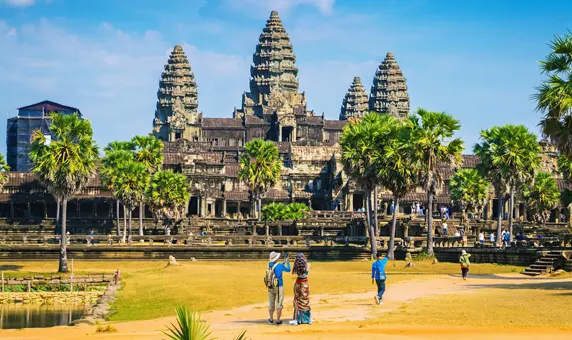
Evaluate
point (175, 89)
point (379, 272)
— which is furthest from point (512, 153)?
point (175, 89)

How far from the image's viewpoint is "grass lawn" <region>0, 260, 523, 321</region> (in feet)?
143

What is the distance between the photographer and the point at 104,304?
4475cm

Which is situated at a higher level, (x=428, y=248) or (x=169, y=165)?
(x=169, y=165)

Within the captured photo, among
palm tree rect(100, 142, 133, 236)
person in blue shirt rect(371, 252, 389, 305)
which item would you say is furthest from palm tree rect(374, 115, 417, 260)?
person in blue shirt rect(371, 252, 389, 305)

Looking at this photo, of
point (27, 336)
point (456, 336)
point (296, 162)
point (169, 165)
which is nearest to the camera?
point (456, 336)

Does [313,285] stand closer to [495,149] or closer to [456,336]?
[456,336]

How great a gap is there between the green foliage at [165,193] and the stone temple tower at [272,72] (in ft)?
250

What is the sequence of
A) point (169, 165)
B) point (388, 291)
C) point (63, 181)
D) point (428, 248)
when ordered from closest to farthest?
point (388, 291) < point (63, 181) < point (428, 248) < point (169, 165)

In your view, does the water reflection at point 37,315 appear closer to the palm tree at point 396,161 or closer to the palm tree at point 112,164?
the palm tree at point 396,161

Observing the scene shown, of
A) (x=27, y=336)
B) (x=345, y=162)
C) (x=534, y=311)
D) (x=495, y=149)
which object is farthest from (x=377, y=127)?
(x=27, y=336)

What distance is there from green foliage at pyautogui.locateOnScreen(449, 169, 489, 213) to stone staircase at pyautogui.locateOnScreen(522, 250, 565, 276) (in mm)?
47963

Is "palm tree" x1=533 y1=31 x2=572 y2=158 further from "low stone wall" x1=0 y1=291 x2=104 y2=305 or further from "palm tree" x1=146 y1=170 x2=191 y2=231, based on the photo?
"palm tree" x1=146 y1=170 x2=191 y2=231

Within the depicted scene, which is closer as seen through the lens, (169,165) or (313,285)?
(313,285)

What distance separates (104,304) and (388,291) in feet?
40.7
